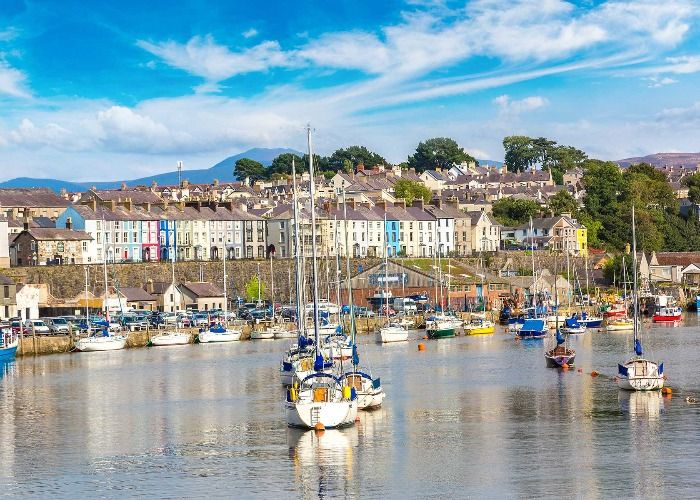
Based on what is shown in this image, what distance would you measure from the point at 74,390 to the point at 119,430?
15477 millimetres

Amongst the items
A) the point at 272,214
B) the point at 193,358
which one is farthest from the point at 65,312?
the point at 272,214

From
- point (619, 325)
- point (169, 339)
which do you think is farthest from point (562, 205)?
point (169, 339)

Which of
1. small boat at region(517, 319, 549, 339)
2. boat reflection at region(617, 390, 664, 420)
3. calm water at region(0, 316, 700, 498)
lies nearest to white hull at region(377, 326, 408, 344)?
small boat at region(517, 319, 549, 339)

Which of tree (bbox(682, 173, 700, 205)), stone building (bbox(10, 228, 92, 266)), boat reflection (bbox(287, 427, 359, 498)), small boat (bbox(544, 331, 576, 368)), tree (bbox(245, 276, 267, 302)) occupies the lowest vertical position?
boat reflection (bbox(287, 427, 359, 498))

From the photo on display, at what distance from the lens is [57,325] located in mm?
94812

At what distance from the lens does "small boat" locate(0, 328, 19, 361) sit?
8040 centimetres

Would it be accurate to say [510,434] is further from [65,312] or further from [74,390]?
[65,312]

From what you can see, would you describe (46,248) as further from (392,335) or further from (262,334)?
(392,335)

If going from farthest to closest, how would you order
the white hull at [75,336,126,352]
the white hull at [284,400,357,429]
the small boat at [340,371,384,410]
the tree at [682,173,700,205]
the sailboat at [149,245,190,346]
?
1. the tree at [682,173,700,205]
2. the sailboat at [149,245,190,346]
3. the white hull at [75,336,126,352]
4. the small boat at [340,371,384,410]
5. the white hull at [284,400,357,429]

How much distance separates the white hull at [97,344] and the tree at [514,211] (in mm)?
92111

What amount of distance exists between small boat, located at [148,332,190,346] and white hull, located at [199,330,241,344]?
1497mm

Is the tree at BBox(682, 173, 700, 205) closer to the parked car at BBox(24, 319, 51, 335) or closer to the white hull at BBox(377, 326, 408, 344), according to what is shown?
the white hull at BBox(377, 326, 408, 344)

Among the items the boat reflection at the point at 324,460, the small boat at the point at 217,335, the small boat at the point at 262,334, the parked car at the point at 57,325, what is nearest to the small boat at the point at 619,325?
the small boat at the point at 262,334

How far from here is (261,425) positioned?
4928 cm
